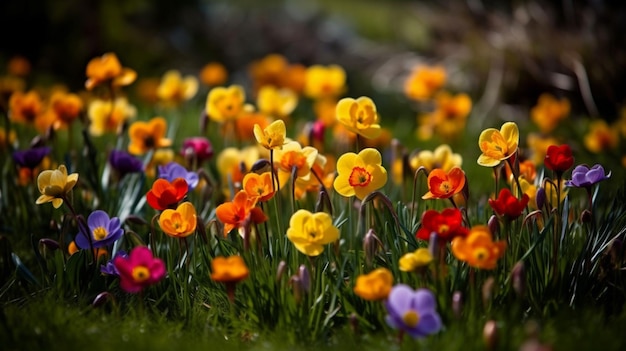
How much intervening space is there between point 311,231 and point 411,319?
0.34 metres

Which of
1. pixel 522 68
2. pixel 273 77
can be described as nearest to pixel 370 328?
pixel 273 77

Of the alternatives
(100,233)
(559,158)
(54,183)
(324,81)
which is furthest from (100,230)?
(324,81)

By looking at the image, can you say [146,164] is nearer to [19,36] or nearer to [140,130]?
[140,130]

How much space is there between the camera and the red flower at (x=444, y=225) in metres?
1.67

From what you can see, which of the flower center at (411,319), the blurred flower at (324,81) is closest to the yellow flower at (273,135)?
the flower center at (411,319)

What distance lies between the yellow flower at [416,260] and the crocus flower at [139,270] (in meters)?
0.57

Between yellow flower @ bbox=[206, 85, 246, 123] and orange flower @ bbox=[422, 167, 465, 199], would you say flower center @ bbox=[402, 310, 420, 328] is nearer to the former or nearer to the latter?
orange flower @ bbox=[422, 167, 465, 199]

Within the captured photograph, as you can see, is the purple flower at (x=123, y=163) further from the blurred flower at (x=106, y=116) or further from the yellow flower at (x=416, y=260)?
the yellow flower at (x=416, y=260)

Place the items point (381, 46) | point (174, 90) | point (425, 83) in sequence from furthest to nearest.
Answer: point (381, 46), point (425, 83), point (174, 90)

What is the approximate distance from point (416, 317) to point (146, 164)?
56.5 inches

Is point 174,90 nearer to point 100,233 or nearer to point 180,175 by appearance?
point 180,175

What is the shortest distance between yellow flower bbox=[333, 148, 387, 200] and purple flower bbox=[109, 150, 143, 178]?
85 cm

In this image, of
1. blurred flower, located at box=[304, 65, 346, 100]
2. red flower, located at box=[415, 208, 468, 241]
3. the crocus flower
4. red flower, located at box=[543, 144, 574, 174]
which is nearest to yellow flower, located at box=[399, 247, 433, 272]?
red flower, located at box=[415, 208, 468, 241]

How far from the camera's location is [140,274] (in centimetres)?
167
